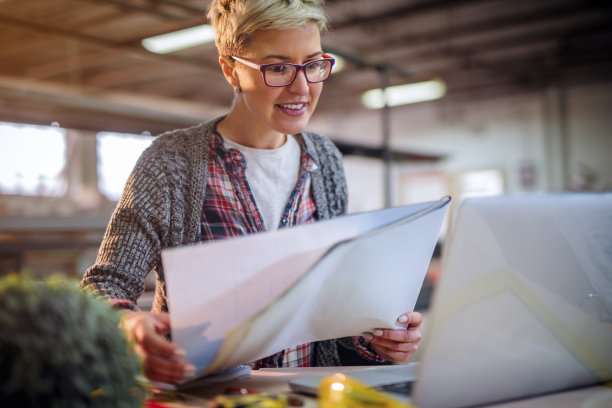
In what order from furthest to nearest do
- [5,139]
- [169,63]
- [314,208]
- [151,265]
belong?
1. [169,63]
2. [5,139]
3. [314,208]
4. [151,265]

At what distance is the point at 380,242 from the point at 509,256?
0.14m

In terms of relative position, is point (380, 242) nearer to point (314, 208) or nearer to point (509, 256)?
point (509, 256)

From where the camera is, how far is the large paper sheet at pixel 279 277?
0.56 meters

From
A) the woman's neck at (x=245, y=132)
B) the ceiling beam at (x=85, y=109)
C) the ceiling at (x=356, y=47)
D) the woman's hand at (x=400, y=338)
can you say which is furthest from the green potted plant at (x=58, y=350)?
the ceiling at (x=356, y=47)

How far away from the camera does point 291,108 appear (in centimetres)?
105

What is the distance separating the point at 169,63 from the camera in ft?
27.7

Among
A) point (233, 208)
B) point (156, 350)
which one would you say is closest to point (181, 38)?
point (233, 208)

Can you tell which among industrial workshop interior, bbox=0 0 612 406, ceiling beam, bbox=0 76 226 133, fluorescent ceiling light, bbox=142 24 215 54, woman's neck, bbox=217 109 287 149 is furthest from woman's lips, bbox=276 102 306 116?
fluorescent ceiling light, bbox=142 24 215 54

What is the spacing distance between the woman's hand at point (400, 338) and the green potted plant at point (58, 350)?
0.42 metres

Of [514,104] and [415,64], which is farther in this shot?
[514,104]

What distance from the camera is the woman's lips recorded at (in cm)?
105

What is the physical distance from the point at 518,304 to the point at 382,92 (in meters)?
3.62

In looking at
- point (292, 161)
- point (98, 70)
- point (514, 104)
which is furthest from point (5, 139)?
point (514, 104)

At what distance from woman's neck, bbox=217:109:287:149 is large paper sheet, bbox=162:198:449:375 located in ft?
1.86
